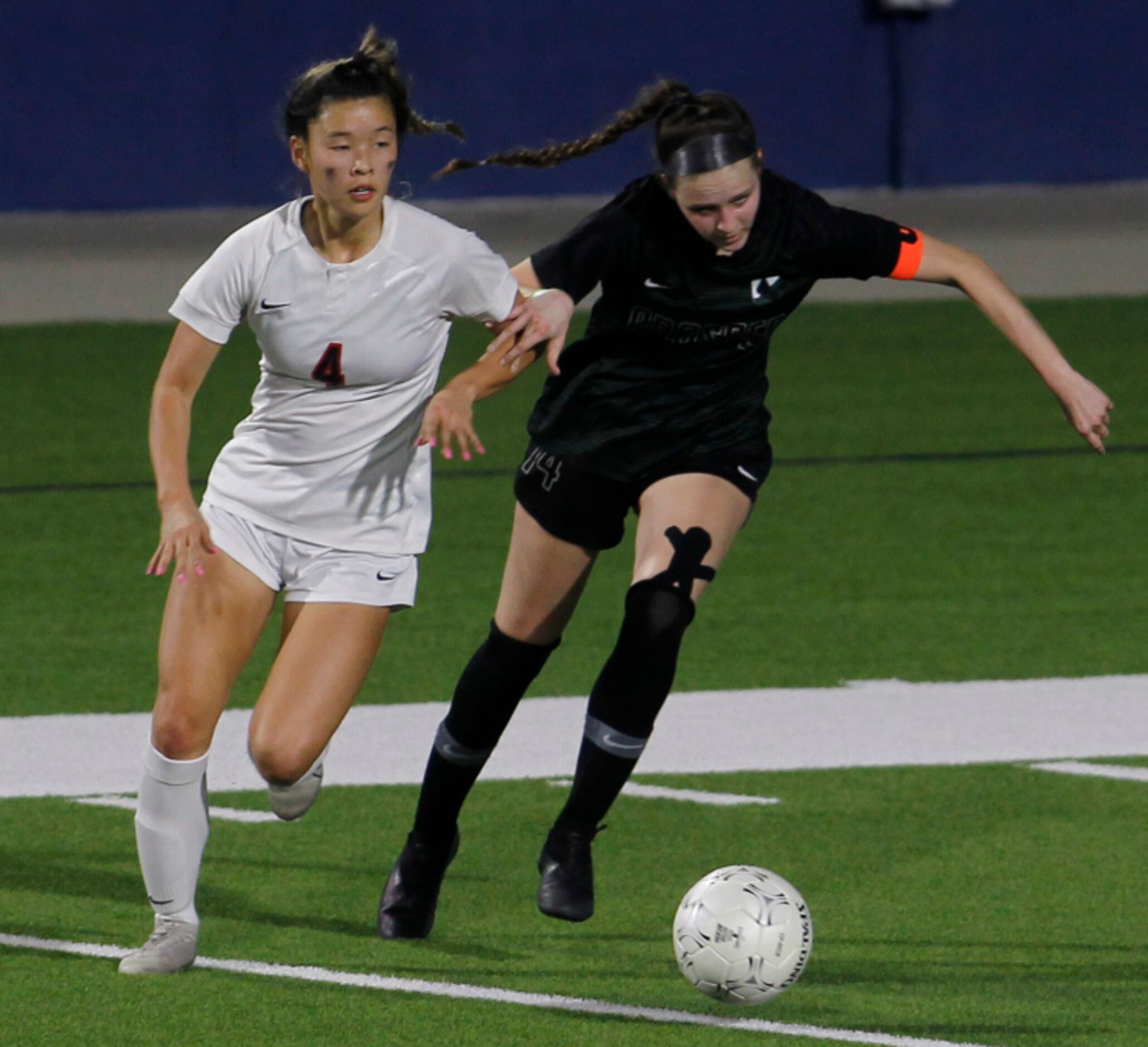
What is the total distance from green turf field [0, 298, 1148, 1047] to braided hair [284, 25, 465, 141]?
6.01 feet

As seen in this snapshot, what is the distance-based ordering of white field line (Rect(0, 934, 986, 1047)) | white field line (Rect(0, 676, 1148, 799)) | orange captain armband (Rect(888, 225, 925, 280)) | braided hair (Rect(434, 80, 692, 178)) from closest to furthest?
white field line (Rect(0, 934, 986, 1047)) < orange captain armband (Rect(888, 225, 925, 280)) < braided hair (Rect(434, 80, 692, 178)) < white field line (Rect(0, 676, 1148, 799))

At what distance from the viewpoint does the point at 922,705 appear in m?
7.74

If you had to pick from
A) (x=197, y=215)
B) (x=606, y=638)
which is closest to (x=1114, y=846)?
(x=606, y=638)

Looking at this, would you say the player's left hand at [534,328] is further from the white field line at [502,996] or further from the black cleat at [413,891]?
the white field line at [502,996]

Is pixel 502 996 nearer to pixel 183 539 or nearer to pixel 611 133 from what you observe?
pixel 183 539

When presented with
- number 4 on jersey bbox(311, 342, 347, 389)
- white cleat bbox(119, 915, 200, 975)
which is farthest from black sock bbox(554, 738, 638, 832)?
number 4 on jersey bbox(311, 342, 347, 389)

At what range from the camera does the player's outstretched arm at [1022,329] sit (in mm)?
5402

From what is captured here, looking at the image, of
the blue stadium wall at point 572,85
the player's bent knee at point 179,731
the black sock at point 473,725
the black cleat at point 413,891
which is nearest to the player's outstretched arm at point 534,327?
the black sock at point 473,725

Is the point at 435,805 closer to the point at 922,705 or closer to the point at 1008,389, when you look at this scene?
the point at 922,705

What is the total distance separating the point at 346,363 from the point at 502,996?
142cm

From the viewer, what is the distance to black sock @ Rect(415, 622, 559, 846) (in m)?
5.67

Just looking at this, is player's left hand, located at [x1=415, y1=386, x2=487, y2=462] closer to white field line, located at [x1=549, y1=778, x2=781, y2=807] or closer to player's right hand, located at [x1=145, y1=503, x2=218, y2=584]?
player's right hand, located at [x1=145, y1=503, x2=218, y2=584]

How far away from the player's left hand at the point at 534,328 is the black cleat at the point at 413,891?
45.1 inches

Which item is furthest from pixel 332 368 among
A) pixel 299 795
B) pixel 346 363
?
pixel 299 795
